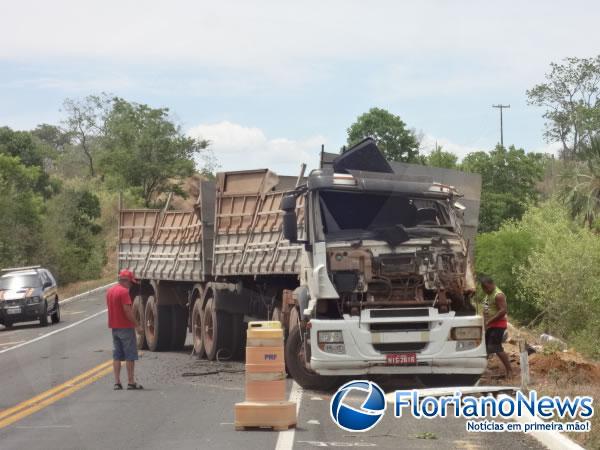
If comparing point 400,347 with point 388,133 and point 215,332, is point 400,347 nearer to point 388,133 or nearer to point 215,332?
point 215,332

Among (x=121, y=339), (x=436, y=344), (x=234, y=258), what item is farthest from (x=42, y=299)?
(x=436, y=344)

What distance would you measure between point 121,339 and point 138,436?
15.9ft

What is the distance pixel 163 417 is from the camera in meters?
11.9

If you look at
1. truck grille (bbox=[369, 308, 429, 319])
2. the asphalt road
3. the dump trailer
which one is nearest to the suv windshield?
the asphalt road

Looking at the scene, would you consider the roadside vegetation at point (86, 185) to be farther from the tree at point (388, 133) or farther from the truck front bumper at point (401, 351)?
the truck front bumper at point (401, 351)

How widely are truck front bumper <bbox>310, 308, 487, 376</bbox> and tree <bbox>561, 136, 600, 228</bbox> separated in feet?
78.0

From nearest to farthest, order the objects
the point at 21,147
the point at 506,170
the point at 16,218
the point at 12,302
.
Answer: the point at 12,302 < the point at 16,218 < the point at 506,170 < the point at 21,147

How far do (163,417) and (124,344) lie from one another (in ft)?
11.4

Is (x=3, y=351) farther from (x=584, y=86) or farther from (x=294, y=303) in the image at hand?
(x=584, y=86)

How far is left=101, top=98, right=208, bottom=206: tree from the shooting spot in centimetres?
7362

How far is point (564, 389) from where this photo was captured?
12.6 metres

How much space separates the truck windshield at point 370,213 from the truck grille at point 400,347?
160cm

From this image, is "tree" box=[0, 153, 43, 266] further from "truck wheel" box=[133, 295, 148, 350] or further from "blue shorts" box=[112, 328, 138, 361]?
"blue shorts" box=[112, 328, 138, 361]

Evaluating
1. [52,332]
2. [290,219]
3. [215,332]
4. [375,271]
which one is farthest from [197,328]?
[52,332]
